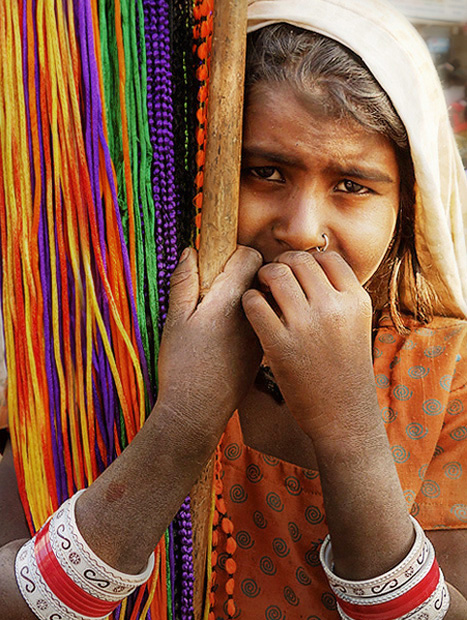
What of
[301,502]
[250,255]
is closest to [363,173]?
[250,255]

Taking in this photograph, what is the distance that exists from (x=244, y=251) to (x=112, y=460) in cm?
38

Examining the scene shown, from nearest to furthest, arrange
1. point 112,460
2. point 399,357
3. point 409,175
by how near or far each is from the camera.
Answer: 1. point 112,460
2. point 409,175
3. point 399,357

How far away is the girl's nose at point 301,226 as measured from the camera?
1.06 meters

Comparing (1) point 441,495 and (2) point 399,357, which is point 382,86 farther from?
(1) point 441,495

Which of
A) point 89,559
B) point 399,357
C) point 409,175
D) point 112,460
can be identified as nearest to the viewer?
point 89,559

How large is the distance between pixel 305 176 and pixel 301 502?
2.04 ft

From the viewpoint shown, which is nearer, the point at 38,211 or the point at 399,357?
the point at 38,211

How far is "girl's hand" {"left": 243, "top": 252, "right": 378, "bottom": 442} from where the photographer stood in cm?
95

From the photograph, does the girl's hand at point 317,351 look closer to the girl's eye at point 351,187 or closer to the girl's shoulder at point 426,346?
the girl's eye at point 351,187

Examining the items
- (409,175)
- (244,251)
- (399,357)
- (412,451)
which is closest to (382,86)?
(409,175)

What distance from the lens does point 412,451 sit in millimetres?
1313

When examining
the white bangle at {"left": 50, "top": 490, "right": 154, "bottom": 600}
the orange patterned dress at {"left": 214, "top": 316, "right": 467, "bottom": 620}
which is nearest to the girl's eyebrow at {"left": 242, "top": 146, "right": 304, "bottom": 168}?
the orange patterned dress at {"left": 214, "top": 316, "right": 467, "bottom": 620}

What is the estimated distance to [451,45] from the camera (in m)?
2.58

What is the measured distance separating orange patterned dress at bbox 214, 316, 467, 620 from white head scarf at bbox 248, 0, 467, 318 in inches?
14.1
